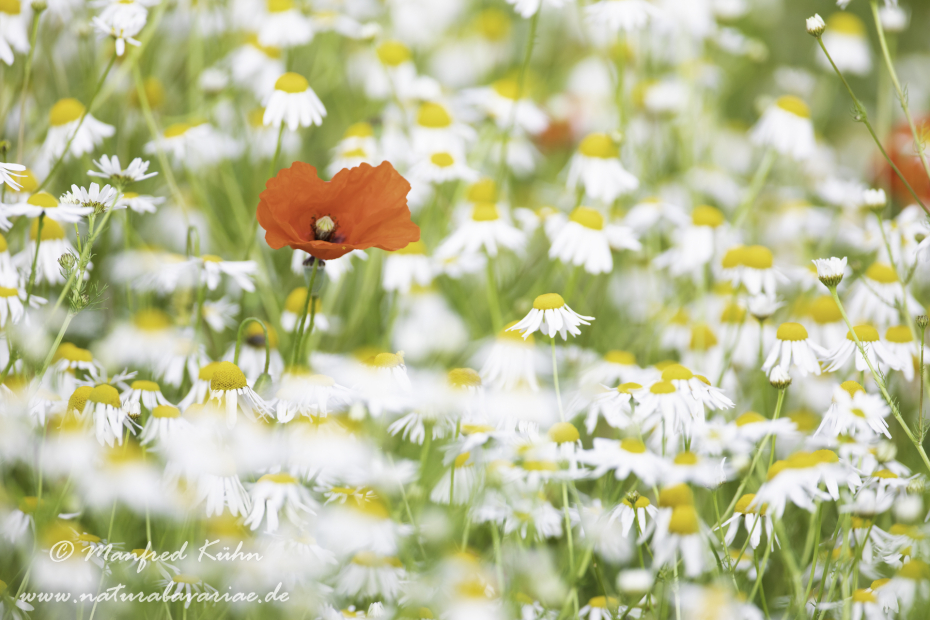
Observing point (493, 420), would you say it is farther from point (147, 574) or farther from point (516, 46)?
point (516, 46)

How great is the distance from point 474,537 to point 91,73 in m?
Answer: 1.29

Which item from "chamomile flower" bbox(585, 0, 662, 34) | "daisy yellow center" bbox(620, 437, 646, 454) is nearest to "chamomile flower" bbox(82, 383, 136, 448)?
"daisy yellow center" bbox(620, 437, 646, 454)

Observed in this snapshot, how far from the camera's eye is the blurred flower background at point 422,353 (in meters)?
0.92

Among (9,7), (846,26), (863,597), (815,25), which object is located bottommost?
(863,597)

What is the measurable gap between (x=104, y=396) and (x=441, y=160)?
0.79 meters

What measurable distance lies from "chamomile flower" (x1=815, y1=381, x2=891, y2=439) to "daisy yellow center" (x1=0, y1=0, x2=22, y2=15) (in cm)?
144

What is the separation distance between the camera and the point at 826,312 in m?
1.33

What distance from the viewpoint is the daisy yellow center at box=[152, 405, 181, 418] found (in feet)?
3.25

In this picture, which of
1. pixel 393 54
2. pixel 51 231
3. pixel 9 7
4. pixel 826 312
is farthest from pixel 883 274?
pixel 9 7

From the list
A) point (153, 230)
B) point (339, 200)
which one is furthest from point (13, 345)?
point (153, 230)

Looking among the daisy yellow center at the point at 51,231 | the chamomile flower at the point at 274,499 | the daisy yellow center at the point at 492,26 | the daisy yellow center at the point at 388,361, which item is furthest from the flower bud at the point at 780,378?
the daisy yellow center at the point at 492,26

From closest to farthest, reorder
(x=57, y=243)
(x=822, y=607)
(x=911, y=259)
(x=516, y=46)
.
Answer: (x=822, y=607)
(x=57, y=243)
(x=911, y=259)
(x=516, y=46)

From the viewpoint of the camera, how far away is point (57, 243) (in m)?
1.19

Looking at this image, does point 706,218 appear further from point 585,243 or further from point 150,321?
point 150,321
